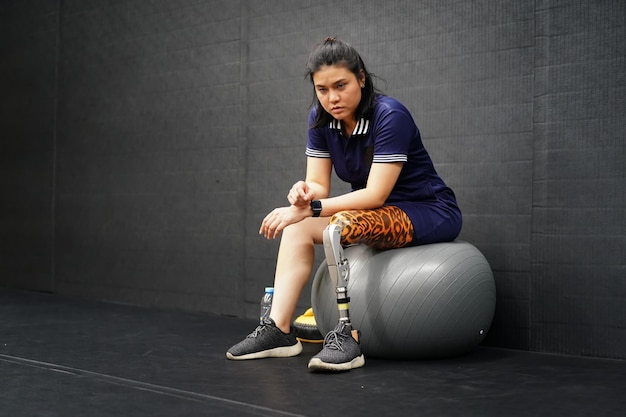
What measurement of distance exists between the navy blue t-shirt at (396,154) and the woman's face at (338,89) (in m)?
0.08

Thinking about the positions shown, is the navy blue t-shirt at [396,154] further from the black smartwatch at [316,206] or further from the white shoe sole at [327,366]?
the white shoe sole at [327,366]

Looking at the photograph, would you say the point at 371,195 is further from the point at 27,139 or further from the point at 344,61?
the point at 27,139

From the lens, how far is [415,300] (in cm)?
240

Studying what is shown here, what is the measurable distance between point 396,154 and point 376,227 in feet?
0.76

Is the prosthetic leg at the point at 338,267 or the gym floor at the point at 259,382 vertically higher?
the prosthetic leg at the point at 338,267

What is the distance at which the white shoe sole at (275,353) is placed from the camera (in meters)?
2.50

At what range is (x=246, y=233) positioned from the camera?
3.65 m

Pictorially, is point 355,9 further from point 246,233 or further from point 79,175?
point 79,175

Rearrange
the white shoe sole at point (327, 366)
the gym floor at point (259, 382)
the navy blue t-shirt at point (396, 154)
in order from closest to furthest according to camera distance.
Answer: the gym floor at point (259, 382) < the white shoe sole at point (327, 366) < the navy blue t-shirt at point (396, 154)

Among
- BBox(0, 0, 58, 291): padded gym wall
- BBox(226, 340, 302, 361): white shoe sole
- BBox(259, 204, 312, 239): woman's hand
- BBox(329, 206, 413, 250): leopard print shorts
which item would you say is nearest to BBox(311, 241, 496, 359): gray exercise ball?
BBox(329, 206, 413, 250): leopard print shorts

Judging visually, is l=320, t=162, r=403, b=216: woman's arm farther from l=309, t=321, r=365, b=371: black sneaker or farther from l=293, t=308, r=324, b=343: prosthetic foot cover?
l=293, t=308, r=324, b=343: prosthetic foot cover

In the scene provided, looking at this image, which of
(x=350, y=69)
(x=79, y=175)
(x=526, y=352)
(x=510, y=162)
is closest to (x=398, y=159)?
(x=350, y=69)

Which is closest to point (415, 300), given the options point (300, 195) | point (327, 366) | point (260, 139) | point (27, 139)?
point (327, 366)

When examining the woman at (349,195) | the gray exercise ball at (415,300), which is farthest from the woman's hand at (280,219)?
the gray exercise ball at (415,300)
